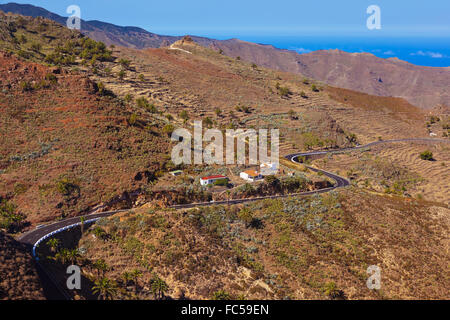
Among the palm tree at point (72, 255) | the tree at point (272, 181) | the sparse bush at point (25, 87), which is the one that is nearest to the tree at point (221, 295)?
the palm tree at point (72, 255)

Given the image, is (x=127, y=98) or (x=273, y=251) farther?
(x=127, y=98)

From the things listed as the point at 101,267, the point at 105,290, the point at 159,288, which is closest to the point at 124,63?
the point at 101,267

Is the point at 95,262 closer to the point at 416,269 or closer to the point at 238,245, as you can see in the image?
the point at 238,245

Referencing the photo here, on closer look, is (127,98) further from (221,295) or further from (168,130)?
(221,295)

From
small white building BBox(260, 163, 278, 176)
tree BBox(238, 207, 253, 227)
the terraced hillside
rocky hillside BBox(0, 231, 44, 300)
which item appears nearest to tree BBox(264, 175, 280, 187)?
small white building BBox(260, 163, 278, 176)

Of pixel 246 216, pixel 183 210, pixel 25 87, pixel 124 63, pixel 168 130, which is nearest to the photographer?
pixel 246 216
